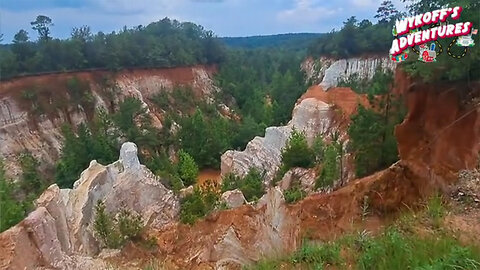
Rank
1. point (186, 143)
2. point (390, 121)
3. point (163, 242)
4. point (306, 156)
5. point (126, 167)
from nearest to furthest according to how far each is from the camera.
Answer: point (163, 242) → point (390, 121) → point (126, 167) → point (306, 156) → point (186, 143)

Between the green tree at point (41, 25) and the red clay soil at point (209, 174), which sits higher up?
the green tree at point (41, 25)

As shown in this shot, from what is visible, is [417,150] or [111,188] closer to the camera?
[417,150]

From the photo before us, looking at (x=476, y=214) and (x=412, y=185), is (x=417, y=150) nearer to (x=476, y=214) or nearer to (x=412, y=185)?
(x=412, y=185)

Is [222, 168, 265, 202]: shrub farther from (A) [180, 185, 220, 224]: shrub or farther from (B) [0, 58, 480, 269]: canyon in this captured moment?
(A) [180, 185, 220, 224]: shrub

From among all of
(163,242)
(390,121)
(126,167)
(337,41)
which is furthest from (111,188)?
(337,41)

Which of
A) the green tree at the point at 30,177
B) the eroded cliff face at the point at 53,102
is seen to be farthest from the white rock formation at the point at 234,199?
the eroded cliff face at the point at 53,102

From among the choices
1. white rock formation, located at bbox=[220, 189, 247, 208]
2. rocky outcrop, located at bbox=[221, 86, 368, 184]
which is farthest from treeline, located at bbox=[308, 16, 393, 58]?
white rock formation, located at bbox=[220, 189, 247, 208]

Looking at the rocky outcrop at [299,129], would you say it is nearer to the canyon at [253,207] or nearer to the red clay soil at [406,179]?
the canyon at [253,207]
